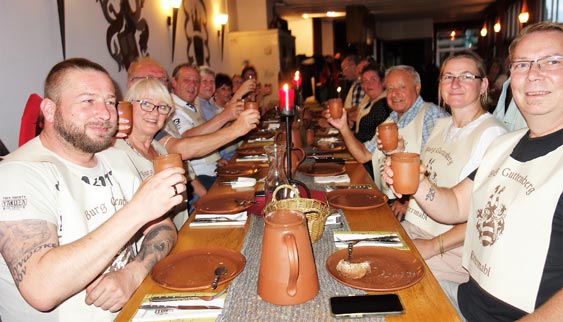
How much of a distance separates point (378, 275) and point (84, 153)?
1.08 metres

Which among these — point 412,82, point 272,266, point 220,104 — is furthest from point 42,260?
point 220,104

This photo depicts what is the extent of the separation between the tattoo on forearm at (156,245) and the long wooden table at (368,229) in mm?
35

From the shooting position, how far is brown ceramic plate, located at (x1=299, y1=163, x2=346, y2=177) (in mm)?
2503

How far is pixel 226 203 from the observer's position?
6.62 ft

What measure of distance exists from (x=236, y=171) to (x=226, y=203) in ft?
2.38

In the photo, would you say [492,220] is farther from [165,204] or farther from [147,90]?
[147,90]

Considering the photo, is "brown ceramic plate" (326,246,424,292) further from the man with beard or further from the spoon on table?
the man with beard

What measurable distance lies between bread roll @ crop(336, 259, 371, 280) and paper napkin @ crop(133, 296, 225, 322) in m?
0.36

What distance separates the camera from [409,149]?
2777 millimetres

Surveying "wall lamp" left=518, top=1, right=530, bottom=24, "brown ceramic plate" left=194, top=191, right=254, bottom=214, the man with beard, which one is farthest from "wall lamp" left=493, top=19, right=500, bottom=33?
the man with beard

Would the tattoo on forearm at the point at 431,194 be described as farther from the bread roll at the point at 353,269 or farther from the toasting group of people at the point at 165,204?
the bread roll at the point at 353,269

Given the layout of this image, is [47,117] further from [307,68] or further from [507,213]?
[307,68]

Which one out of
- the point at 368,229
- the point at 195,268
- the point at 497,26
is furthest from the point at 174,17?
the point at 497,26

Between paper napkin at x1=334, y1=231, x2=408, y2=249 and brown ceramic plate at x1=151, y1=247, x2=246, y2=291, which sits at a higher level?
paper napkin at x1=334, y1=231, x2=408, y2=249
